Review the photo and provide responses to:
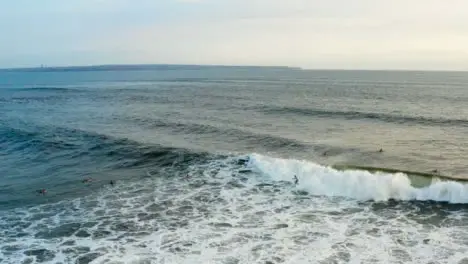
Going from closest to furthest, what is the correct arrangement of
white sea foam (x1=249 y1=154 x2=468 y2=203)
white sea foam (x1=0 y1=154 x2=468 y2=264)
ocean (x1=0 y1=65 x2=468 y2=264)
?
1. white sea foam (x1=0 y1=154 x2=468 y2=264)
2. ocean (x1=0 y1=65 x2=468 y2=264)
3. white sea foam (x1=249 y1=154 x2=468 y2=203)

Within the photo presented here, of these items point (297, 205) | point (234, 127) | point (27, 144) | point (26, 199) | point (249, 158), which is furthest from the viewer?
point (234, 127)

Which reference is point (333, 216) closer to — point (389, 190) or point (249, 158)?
point (389, 190)

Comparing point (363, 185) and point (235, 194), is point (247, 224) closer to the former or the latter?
point (235, 194)

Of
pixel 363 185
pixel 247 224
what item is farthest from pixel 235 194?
pixel 363 185

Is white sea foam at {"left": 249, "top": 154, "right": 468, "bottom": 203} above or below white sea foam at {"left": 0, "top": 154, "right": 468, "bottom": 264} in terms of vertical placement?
above

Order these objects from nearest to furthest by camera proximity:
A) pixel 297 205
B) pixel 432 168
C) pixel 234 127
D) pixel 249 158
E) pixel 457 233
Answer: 1. pixel 457 233
2. pixel 297 205
3. pixel 432 168
4. pixel 249 158
5. pixel 234 127

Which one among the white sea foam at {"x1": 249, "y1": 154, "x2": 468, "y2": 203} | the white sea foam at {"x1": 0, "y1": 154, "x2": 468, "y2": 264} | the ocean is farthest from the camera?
the white sea foam at {"x1": 249, "y1": 154, "x2": 468, "y2": 203}

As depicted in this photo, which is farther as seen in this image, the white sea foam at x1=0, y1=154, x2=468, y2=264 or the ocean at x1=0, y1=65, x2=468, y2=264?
the ocean at x1=0, y1=65, x2=468, y2=264

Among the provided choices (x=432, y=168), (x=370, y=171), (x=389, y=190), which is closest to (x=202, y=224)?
(x=389, y=190)
